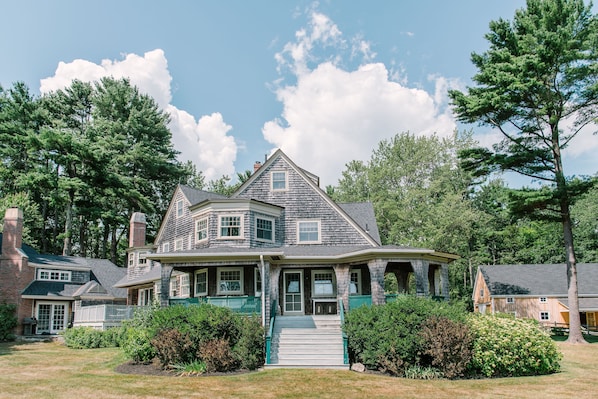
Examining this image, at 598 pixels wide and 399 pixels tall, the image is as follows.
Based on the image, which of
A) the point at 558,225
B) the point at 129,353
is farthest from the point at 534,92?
the point at 558,225

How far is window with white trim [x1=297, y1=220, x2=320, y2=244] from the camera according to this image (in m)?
22.7

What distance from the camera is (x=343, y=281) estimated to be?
20047mm

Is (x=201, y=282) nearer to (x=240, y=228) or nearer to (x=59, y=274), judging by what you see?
(x=240, y=228)

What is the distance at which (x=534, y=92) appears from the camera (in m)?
24.9

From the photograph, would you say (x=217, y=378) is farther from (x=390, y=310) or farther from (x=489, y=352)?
(x=489, y=352)

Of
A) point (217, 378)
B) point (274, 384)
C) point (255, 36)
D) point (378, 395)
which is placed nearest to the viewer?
point (378, 395)

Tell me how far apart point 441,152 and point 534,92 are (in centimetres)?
2335

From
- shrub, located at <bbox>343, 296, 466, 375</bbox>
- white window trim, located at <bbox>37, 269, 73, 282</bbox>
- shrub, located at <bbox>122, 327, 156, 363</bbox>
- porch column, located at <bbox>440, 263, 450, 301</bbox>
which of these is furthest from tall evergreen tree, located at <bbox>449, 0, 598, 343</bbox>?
white window trim, located at <bbox>37, 269, 73, 282</bbox>

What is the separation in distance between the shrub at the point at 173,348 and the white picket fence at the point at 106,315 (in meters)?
10.7

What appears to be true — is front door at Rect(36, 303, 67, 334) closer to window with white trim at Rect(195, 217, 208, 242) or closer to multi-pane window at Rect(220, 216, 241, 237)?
window with white trim at Rect(195, 217, 208, 242)

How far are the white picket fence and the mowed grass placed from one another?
9412 millimetres

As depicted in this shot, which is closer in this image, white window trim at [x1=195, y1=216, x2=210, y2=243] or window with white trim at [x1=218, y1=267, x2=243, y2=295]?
window with white trim at [x1=218, y1=267, x2=243, y2=295]

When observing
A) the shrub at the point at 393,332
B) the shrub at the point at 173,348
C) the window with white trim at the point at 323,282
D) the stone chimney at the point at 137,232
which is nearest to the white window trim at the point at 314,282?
the window with white trim at the point at 323,282

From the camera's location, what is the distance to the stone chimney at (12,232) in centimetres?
2923
